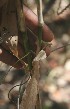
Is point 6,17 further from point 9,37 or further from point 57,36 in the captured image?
point 57,36

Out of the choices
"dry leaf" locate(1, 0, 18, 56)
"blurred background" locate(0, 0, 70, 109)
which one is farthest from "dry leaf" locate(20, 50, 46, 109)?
"blurred background" locate(0, 0, 70, 109)

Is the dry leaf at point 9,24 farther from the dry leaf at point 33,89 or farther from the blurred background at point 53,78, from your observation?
the blurred background at point 53,78

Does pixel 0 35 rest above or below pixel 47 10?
below

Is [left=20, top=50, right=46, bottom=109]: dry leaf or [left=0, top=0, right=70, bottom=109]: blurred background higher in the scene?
[left=0, top=0, right=70, bottom=109]: blurred background

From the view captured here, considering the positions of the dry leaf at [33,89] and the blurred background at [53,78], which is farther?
the blurred background at [53,78]

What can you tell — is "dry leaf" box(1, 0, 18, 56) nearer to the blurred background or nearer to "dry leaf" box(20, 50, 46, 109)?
"dry leaf" box(20, 50, 46, 109)

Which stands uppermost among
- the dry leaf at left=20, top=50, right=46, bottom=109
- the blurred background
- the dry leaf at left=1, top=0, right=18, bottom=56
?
the blurred background

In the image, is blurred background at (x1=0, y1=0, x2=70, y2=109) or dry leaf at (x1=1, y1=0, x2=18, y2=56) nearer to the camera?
dry leaf at (x1=1, y1=0, x2=18, y2=56)

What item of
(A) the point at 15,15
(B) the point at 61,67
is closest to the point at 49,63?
(B) the point at 61,67

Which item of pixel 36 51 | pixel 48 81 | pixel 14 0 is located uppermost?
pixel 48 81

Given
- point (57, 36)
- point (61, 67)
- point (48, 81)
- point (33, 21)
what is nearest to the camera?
point (33, 21)

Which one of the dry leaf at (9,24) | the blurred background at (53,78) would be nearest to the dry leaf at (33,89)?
the dry leaf at (9,24)
